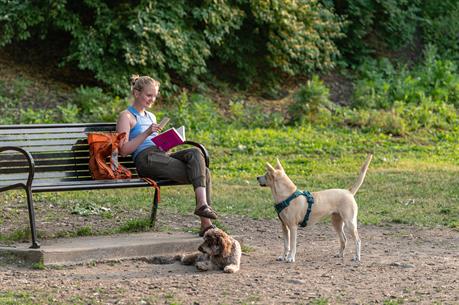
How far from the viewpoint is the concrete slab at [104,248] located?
7.20m

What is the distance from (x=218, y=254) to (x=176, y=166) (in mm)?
1141

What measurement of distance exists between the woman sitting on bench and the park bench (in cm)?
13

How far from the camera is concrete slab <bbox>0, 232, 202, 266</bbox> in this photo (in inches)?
283

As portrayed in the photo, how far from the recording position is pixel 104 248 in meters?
7.39

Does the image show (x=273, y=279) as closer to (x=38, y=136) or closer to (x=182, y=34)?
(x=38, y=136)

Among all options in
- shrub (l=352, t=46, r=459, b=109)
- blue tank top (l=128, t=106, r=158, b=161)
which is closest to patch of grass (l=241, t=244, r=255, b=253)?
blue tank top (l=128, t=106, r=158, b=161)

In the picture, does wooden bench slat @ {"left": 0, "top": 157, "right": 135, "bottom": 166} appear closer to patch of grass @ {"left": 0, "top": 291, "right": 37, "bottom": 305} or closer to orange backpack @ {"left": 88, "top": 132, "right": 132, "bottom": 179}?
orange backpack @ {"left": 88, "top": 132, "right": 132, "bottom": 179}

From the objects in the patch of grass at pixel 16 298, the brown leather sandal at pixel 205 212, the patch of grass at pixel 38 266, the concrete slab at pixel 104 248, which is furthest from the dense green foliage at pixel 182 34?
the patch of grass at pixel 16 298

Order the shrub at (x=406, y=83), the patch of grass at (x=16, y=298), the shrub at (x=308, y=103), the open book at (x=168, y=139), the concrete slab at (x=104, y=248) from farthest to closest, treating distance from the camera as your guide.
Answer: the shrub at (x=406, y=83) → the shrub at (x=308, y=103) → the open book at (x=168, y=139) → the concrete slab at (x=104, y=248) → the patch of grass at (x=16, y=298)

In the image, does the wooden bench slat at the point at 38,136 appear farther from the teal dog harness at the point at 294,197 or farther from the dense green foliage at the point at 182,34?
the dense green foliage at the point at 182,34

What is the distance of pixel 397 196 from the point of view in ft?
35.2

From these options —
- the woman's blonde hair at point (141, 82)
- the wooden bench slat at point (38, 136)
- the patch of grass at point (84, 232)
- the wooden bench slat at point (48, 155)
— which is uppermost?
the woman's blonde hair at point (141, 82)

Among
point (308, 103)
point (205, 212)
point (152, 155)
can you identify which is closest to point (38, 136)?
point (152, 155)

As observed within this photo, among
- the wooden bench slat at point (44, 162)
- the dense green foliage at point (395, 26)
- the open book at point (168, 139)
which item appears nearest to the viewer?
the open book at point (168, 139)
